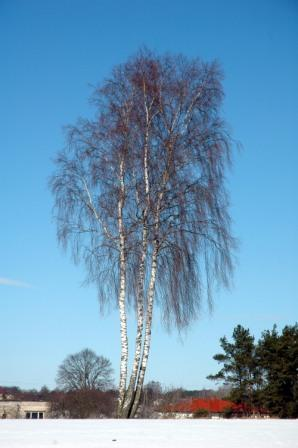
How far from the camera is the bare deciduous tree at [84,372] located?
191ft

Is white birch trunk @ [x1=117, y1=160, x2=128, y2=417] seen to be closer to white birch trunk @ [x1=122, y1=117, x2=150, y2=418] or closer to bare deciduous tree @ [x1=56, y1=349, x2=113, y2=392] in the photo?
white birch trunk @ [x1=122, y1=117, x2=150, y2=418]

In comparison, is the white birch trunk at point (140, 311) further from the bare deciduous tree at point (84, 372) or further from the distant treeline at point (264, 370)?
the bare deciduous tree at point (84, 372)

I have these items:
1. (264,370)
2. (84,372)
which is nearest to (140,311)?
(264,370)

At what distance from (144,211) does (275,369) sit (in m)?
10.7

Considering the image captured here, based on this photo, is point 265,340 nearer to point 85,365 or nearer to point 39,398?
point 85,365

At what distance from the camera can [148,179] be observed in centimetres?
1367
